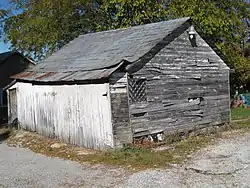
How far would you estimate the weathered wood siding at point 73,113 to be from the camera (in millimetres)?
11912

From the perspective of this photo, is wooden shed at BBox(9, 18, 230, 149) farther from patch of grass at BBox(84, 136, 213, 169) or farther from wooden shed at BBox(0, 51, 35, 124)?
wooden shed at BBox(0, 51, 35, 124)

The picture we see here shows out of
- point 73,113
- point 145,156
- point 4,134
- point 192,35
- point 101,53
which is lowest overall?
point 4,134

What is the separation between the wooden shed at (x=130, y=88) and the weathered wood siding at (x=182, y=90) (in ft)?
0.11

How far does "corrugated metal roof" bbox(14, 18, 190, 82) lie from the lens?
12.7 metres

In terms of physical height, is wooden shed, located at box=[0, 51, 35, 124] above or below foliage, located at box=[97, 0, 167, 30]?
below

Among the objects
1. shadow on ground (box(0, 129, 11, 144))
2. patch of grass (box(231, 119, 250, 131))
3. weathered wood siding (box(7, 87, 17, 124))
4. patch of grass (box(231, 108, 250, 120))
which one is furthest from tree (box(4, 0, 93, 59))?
patch of grass (box(231, 119, 250, 131))

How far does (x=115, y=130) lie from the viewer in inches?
457

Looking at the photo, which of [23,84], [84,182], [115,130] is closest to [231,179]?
[84,182]

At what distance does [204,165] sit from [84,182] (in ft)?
10.5

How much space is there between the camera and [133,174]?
8.94 m

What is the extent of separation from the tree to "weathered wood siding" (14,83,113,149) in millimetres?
9463

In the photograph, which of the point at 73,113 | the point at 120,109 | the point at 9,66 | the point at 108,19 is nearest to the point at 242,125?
the point at 120,109

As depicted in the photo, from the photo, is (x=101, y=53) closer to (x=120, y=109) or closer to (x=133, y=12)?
(x=120, y=109)

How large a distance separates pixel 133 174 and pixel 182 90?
5.92 m
